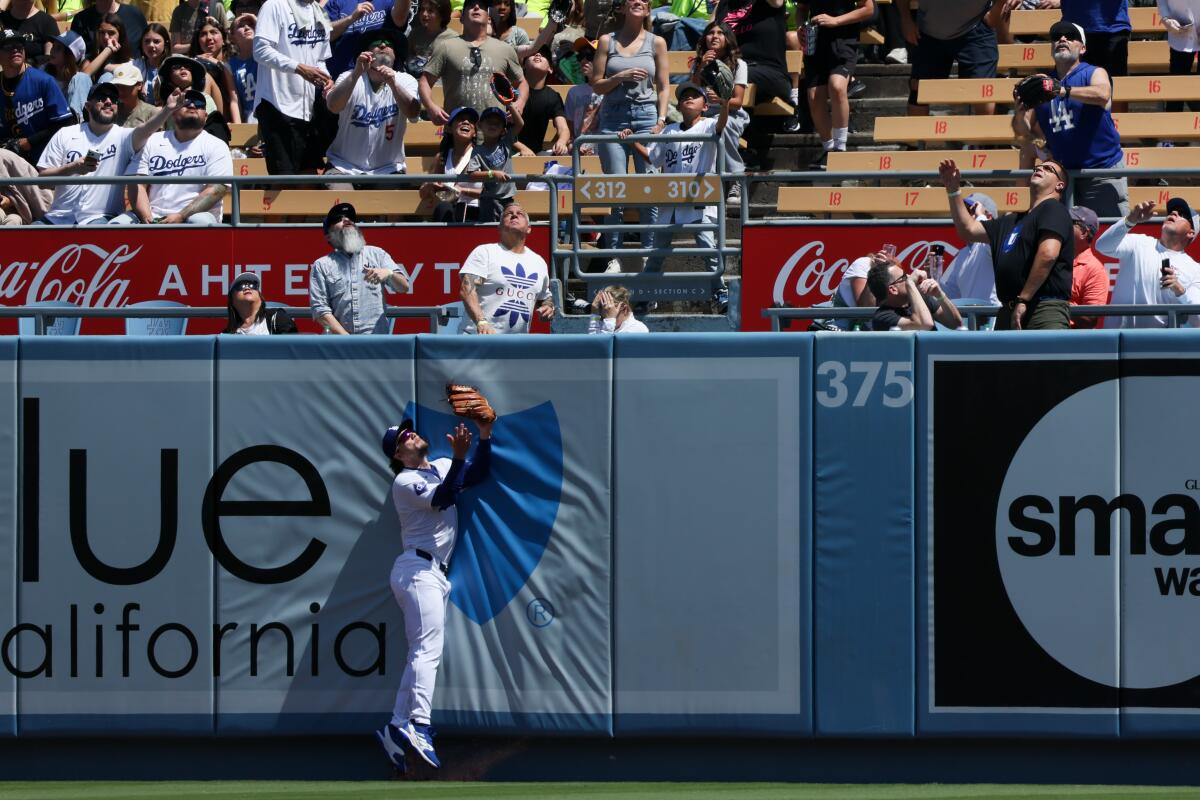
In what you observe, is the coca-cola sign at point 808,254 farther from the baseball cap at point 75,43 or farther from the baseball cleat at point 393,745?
the baseball cap at point 75,43

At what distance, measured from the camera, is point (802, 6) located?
16.5 meters

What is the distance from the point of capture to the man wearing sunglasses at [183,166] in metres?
14.5

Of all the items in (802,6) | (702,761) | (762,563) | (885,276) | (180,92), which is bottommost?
(702,761)

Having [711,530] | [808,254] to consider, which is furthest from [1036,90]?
[711,530]

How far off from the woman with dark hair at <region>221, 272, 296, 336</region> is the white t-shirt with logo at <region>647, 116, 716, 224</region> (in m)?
3.59

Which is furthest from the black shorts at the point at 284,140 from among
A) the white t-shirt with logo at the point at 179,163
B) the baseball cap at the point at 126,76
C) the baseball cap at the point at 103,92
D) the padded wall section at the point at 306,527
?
the padded wall section at the point at 306,527

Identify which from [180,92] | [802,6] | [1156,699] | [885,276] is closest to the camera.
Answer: [1156,699]

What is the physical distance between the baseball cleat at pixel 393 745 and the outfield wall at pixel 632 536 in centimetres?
23

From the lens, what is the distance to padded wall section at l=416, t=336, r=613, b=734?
9188mm

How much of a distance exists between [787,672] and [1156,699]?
6.00 ft

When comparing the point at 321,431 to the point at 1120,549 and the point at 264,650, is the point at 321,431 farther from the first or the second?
the point at 1120,549

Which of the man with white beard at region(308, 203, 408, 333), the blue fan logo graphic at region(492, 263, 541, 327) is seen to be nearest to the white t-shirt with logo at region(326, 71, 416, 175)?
the man with white beard at region(308, 203, 408, 333)

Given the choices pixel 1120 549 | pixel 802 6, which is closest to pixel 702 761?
pixel 1120 549

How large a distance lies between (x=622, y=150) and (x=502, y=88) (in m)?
1.36
